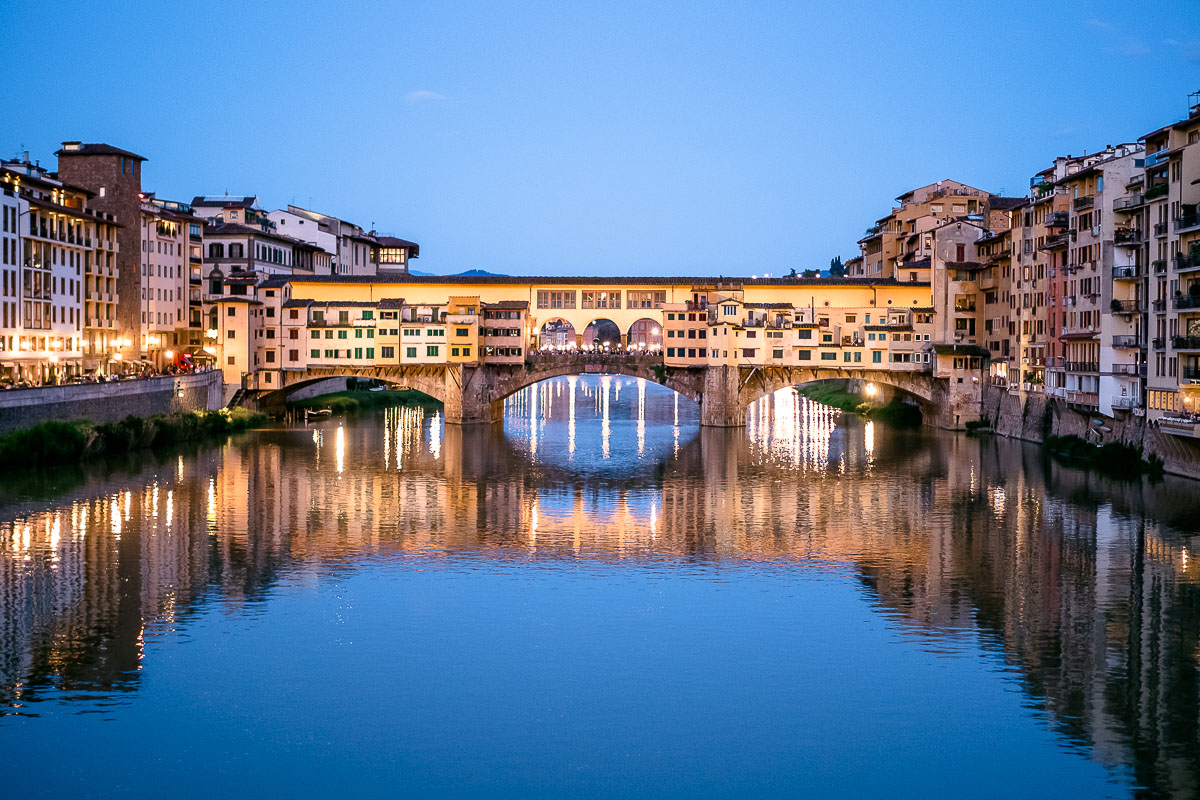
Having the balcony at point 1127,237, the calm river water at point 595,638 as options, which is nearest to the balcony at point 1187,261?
the balcony at point 1127,237

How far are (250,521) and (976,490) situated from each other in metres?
21.1

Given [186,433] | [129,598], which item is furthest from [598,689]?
[186,433]

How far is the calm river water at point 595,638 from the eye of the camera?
17.1 meters

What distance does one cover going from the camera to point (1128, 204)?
44.4 m

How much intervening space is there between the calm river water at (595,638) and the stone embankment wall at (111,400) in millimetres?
2715

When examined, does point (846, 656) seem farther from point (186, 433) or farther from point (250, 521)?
point (186, 433)

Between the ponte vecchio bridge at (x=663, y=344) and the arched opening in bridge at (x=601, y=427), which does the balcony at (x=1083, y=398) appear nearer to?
the ponte vecchio bridge at (x=663, y=344)

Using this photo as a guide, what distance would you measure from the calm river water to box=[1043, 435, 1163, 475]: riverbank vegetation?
79.4 inches

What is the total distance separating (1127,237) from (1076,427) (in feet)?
25.5

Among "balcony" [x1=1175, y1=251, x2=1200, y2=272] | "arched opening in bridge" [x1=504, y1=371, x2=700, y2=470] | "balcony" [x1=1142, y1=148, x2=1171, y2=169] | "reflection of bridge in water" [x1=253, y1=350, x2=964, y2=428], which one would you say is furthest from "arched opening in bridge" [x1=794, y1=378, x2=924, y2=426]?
"balcony" [x1=1175, y1=251, x2=1200, y2=272]

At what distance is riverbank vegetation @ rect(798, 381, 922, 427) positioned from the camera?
67.3 metres

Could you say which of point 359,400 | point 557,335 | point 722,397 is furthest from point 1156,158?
point 557,335

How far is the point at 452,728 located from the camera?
18281mm

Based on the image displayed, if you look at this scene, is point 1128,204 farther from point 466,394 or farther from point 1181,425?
point 466,394
